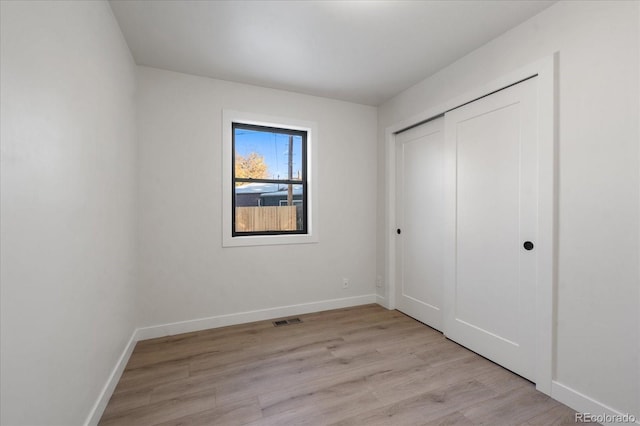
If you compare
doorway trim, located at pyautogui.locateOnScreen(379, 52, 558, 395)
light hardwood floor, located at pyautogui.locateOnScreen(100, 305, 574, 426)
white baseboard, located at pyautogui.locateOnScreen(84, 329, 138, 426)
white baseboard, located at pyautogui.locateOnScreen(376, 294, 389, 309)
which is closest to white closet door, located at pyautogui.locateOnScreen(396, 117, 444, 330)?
white baseboard, located at pyautogui.locateOnScreen(376, 294, 389, 309)

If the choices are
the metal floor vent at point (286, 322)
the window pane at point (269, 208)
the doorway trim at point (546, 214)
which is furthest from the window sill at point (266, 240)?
the doorway trim at point (546, 214)

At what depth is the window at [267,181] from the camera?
3.09m

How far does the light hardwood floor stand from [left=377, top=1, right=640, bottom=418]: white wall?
364 mm

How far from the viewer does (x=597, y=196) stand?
1671 mm

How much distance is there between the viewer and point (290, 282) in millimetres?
3318

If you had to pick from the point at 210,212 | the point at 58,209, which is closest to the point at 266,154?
the point at 210,212

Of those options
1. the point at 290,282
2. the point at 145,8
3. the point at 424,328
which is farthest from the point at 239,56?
the point at 424,328

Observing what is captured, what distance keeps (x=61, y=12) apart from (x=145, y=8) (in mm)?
882

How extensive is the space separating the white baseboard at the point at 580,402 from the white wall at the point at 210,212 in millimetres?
2141

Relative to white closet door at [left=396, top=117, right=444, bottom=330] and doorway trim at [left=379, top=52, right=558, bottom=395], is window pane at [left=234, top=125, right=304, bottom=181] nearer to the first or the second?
white closet door at [left=396, top=117, right=444, bottom=330]

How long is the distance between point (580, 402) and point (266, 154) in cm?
332

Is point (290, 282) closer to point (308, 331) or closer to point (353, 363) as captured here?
point (308, 331)

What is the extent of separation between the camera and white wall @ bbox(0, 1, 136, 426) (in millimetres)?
932

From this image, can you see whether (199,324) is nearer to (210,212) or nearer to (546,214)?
(210,212)
